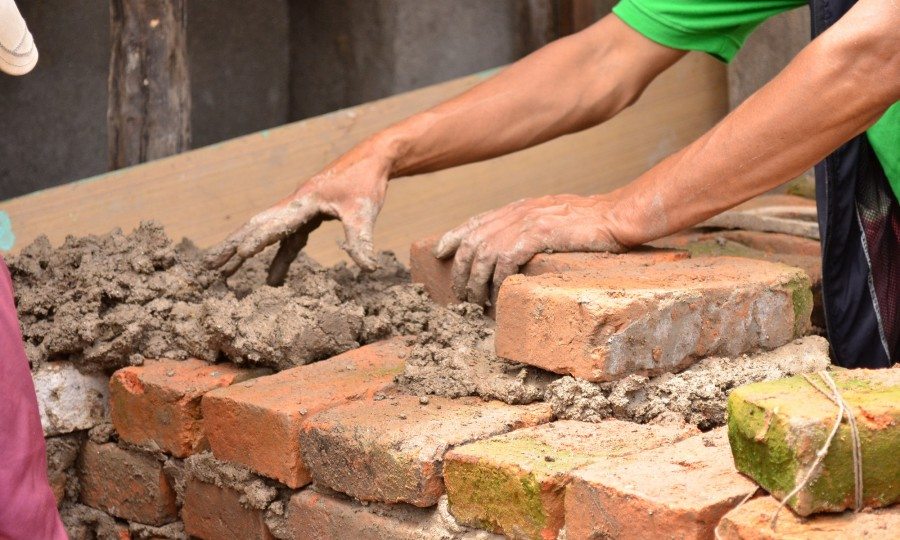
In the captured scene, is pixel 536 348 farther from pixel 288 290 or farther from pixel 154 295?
pixel 154 295

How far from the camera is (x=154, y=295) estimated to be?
274cm

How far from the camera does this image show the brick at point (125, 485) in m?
2.68

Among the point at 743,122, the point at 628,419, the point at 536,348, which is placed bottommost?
the point at 628,419

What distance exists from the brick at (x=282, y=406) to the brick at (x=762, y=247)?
2.77 feet

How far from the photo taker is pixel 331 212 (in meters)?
2.74

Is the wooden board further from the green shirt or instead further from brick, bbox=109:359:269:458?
the green shirt

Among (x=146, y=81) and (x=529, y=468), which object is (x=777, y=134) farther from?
(x=146, y=81)

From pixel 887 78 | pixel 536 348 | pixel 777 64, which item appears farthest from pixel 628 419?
pixel 777 64

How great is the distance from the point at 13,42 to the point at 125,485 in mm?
1267

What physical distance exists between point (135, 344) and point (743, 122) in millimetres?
1446

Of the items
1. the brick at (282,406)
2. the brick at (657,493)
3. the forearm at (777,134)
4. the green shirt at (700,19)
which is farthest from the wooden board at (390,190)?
the brick at (657,493)

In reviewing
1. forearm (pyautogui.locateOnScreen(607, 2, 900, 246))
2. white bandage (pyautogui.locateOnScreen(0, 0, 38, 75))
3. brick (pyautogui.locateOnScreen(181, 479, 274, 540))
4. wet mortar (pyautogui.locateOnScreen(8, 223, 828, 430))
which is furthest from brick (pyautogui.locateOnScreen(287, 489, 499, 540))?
white bandage (pyautogui.locateOnScreen(0, 0, 38, 75))

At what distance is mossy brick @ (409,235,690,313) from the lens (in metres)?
2.45

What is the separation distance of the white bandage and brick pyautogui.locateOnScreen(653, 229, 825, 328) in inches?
60.1
